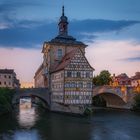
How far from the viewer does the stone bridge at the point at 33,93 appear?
62.0 metres

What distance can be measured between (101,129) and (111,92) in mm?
28393

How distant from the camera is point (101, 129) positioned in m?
41.0

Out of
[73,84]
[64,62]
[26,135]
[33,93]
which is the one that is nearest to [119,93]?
[73,84]

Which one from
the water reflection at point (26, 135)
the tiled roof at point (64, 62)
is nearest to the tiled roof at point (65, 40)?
the tiled roof at point (64, 62)

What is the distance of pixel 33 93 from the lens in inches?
2488

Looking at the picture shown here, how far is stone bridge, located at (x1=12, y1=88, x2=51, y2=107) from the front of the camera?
62.0 meters

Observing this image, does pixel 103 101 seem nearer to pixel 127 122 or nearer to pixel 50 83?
pixel 50 83

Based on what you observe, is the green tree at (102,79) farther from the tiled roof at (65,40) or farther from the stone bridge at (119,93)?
the tiled roof at (65,40)

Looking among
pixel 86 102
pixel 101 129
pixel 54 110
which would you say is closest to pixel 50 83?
pixel 54 110

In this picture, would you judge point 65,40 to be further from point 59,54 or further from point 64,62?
point 64,62

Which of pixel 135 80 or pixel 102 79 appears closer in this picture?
pixel 102 79

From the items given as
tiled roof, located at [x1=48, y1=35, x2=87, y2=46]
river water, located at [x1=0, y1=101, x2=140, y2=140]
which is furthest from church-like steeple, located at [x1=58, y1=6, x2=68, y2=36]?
river water, located at [x1=0, y1=101, x2=140, y2=140]

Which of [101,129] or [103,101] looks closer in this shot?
[101,129]

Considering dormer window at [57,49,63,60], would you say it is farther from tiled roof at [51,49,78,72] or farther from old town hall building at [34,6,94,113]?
old town hall building at [34,6,94,113]
